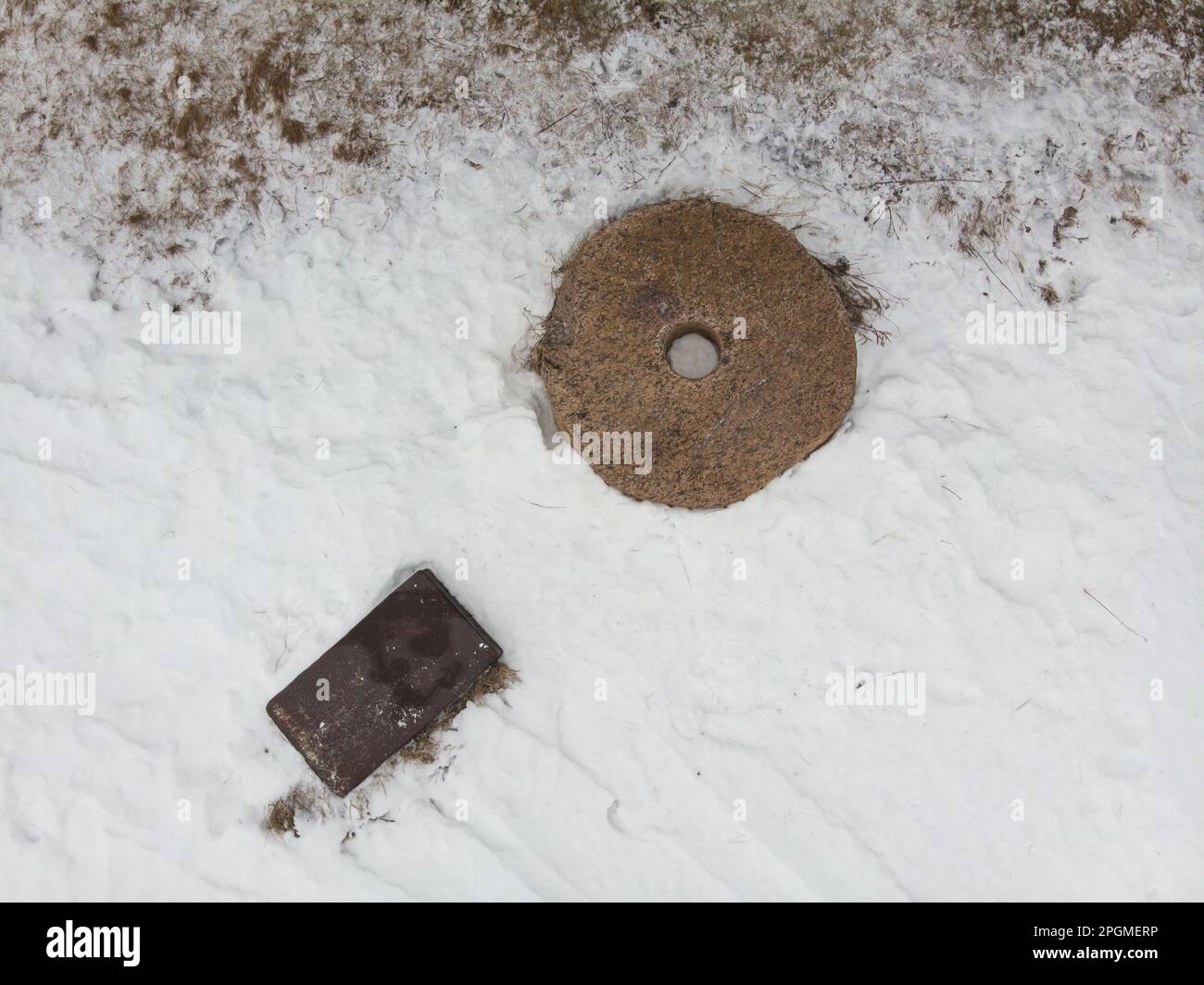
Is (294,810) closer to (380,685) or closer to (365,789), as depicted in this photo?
(365,789)

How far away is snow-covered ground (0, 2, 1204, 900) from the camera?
358 centimetres

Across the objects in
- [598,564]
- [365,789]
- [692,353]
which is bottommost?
[365,789]

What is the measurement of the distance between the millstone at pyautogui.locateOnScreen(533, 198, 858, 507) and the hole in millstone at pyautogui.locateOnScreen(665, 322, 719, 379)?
0.21ft

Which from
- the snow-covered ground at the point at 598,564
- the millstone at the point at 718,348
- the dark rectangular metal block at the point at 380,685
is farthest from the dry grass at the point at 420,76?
the dark rectangular metal block at the point at 380,685

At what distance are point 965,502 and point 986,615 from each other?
20.3 inches

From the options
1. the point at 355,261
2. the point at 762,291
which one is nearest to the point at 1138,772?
the point at 762,291

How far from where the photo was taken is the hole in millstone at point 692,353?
3.59m

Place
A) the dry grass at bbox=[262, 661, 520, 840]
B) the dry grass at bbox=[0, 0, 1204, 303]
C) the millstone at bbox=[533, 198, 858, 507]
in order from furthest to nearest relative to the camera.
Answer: the dry grass at bbox=[0, 0, 1204, 303], the dry grass at bbox=[262, 661, 520, 840], the millstone at bbox=[533, 198, 858, 507]

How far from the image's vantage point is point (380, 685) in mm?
3508

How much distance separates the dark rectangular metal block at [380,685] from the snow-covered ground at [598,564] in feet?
0.55

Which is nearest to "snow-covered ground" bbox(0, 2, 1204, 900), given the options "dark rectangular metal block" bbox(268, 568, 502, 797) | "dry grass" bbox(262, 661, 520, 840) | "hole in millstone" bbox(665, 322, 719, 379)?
"dry grass" bbox(262, 661, 520, 840)

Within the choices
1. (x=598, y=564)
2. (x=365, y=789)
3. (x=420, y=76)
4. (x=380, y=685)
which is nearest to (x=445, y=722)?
(x=380, y=685)

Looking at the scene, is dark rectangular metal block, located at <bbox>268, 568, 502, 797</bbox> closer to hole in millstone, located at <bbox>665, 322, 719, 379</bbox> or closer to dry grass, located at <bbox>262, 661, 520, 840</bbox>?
dry grass, located at <bbox>262, 661, 520, 840</bbox>

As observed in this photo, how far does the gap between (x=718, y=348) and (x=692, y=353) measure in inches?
4.9
